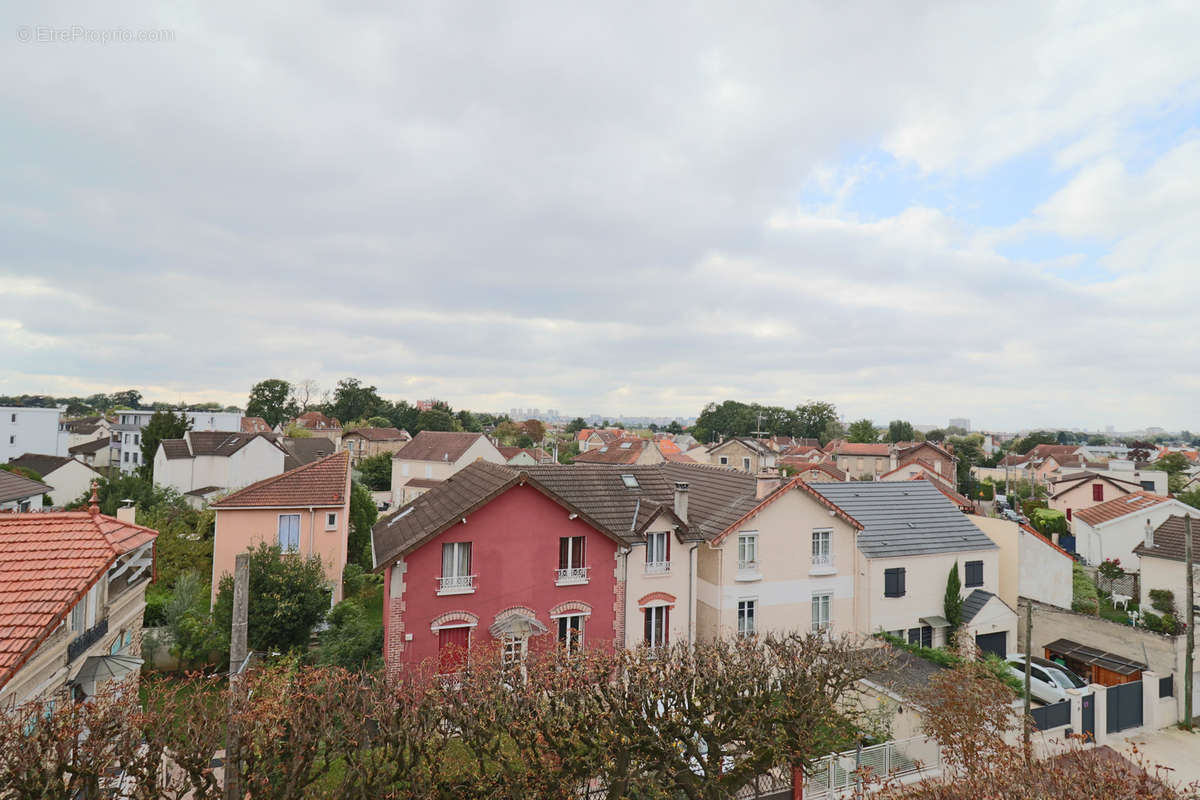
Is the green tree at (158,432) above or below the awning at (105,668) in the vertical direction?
above

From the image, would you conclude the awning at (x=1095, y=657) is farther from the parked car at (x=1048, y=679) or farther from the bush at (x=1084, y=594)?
the bush at (x=1084, y=594)

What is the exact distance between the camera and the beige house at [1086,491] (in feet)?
161

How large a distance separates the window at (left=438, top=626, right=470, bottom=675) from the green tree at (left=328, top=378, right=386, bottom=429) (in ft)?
386

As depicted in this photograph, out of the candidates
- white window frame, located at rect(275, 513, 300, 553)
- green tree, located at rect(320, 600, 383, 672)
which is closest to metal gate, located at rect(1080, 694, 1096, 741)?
green tree, located at rect(320, 600, 383, 672)

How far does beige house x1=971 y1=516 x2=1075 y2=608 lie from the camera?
28.0 m

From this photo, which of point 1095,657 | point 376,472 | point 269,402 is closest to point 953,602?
point 1095,657

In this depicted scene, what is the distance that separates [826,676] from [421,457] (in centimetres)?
5357

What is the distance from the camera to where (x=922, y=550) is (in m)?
25.9

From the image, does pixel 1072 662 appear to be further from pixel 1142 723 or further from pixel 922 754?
pixel 922 754

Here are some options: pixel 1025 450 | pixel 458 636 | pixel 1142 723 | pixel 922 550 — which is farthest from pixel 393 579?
pixel 1025 450

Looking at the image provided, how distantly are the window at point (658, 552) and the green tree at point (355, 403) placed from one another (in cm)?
11743

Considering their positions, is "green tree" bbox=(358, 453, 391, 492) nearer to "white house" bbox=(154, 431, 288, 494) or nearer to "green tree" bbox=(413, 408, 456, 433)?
"white house" bbox=(154, 431, 288, 494)

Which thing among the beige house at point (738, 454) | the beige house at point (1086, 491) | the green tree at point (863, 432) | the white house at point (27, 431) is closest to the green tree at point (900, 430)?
the green tree at point (863, 432)

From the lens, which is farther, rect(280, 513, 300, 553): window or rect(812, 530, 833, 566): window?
rect(280, 513, 300, 553): window
